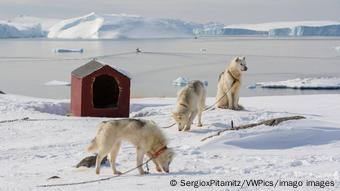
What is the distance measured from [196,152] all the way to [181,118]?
2.38m

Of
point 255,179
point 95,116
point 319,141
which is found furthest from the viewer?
point 95,116

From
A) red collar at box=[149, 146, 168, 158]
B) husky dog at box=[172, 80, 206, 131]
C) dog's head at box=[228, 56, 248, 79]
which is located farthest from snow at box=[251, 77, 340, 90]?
red collar at box=[149, 146, 168, 158]

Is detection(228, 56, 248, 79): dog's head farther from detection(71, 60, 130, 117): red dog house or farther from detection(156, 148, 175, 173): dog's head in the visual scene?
detection(156, 148, 175, 173): dog's head

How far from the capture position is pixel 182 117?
1237 centimetres

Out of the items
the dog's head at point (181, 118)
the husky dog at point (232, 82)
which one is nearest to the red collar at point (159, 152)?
the dog's head at point (181, 118)

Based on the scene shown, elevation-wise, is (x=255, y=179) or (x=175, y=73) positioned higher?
(x=255, y=179)

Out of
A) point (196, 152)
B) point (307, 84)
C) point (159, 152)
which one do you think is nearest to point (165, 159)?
point (159, 152)

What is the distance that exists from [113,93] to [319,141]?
10.2 m

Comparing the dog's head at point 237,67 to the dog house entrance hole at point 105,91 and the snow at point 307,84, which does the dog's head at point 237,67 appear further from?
the snow at point 307,84

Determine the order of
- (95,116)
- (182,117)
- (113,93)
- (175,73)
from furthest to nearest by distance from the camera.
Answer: (175,73)
(113,93)
(95,116)
(182,117)

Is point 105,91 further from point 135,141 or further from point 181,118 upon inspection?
point 135,141

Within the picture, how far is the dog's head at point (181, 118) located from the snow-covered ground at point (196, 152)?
0.19 m

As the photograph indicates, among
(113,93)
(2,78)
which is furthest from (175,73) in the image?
(113,93)

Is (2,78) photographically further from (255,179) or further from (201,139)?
(255,179)
